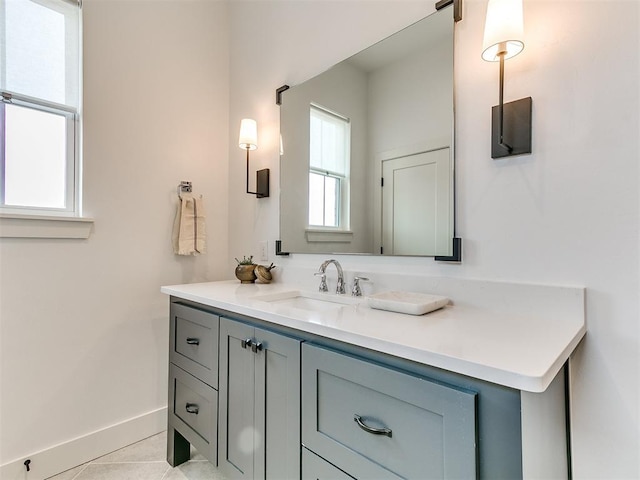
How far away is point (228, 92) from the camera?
93.4 inches

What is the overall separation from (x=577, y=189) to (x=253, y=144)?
1616 mm

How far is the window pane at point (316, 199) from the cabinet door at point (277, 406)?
77 centimetres

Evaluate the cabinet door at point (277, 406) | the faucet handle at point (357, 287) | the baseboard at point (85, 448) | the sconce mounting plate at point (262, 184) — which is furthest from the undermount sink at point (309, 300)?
the baseboard at point (85, 448)

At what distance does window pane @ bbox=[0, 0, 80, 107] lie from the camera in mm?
1554

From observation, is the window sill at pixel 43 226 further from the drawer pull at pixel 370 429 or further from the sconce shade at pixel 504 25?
the sconce shade at pixel 504 25

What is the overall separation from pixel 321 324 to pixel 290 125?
1.36 metres

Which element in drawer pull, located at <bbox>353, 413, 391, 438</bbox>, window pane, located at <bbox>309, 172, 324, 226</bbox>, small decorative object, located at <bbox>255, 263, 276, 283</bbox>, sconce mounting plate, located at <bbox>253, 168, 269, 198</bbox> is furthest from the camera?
sconce mounting plate, located at <bbox>253, 168, 269, 198</bbox>

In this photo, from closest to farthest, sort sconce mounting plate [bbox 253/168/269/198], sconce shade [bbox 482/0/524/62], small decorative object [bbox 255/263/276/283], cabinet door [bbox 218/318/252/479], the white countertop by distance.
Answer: the white countertop, sconce shade [bbox 482/0/524/62], cabinet door [bbox 218/318/252/479], small decorative object [bbox 255/263/276/283], sconce mounting plate [bbox 253/168/269/198]

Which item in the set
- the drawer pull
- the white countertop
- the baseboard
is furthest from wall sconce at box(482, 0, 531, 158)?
the baseboard

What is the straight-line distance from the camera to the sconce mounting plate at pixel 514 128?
1069mm

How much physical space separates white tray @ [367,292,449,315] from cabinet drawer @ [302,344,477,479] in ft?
0.95

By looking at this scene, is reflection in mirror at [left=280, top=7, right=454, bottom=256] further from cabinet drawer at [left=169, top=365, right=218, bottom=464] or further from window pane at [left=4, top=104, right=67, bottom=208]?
window pane at [left=4, top=104, right=67, bottom=208]

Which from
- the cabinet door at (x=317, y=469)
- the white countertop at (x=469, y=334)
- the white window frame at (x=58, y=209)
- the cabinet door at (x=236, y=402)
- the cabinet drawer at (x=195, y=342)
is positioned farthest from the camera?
the white window frame at (x=58, y=209)

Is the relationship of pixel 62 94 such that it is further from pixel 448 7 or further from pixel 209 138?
pixel 448 7
